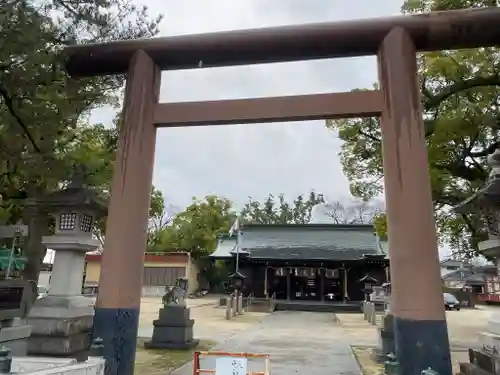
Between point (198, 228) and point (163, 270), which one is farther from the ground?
point (198, 228)

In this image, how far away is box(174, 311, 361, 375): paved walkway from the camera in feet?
25.3

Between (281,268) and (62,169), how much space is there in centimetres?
2149

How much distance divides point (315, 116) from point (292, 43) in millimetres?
1149

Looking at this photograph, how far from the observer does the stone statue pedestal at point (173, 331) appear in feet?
32.1

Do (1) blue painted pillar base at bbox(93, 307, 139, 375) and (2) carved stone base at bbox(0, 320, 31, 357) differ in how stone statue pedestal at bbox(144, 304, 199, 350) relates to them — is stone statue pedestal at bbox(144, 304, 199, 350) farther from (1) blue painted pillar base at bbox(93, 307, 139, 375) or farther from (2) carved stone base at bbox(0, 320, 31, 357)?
(1) blue painted pillar base at bbox(93, 307, 139, 375)

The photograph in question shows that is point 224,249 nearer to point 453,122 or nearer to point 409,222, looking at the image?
point 453,122

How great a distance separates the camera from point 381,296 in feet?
71.3

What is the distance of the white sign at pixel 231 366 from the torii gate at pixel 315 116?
1269 mm

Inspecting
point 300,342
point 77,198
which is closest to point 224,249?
point 300,342

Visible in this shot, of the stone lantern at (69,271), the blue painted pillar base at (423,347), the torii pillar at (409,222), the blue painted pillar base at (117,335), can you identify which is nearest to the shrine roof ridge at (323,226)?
the stone lantern at (69,271)

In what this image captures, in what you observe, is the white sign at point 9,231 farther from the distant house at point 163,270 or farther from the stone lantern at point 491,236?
the distant house at point 163,270

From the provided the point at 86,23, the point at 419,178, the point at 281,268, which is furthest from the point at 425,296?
the point at 281,268

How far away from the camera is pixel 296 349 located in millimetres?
10227

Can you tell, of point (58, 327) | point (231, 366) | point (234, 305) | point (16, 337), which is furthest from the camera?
point (234, 305)
